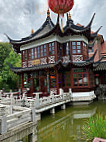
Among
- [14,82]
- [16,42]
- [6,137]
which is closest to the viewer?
[6,137]

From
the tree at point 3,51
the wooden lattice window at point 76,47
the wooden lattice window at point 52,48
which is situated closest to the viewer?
the wooden lattice window at point 52,48

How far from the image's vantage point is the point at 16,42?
13727 millimetres

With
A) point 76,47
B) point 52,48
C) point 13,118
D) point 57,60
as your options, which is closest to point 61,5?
point 57,60

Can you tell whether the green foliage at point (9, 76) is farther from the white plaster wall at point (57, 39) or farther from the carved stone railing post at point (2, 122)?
the carved stone railing post at point (2, 122)

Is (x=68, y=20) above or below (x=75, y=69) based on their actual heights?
above

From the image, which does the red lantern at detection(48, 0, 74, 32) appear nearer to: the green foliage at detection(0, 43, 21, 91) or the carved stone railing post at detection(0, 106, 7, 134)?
the carved stone railing post at detection(0, 106, 7, 134)

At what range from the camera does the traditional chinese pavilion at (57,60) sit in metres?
11.3

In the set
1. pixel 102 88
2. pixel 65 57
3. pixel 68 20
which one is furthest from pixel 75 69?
pixel 68 20

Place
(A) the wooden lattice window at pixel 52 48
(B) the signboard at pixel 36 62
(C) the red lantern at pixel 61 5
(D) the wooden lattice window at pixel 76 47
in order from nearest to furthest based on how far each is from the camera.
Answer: (C) the red lantern at pixel 61 5 < (A) the wooden lattice window at pixel 52 48 < (D) the wooden lattice window at pixel 76 47 < (B) the signboard at pixel 36 62

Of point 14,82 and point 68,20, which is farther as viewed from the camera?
point 14,82

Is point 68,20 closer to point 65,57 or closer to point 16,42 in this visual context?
point 65,57

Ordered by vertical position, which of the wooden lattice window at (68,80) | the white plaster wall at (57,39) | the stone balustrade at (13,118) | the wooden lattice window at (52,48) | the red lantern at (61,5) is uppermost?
the red lantern at (61,5)

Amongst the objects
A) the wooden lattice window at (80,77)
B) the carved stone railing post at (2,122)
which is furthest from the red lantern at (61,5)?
the carved stone railing post at (2,122)

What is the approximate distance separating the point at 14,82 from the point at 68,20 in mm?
13933
